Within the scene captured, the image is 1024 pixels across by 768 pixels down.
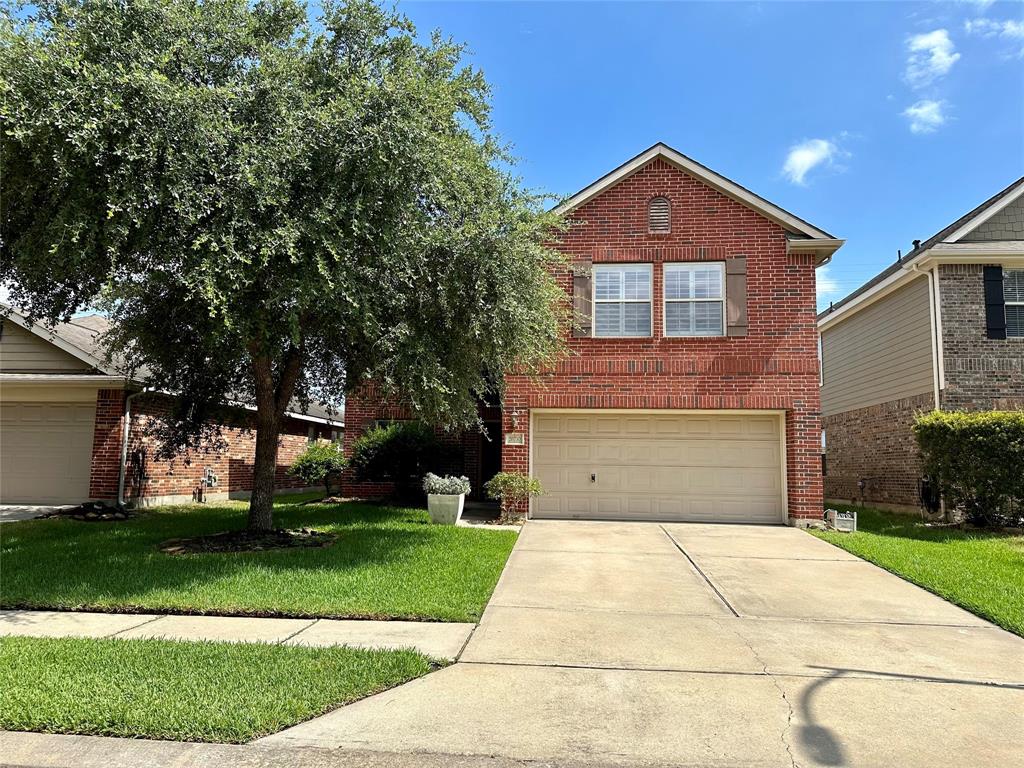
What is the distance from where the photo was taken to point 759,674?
4.96m

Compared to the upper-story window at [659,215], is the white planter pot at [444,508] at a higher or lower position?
lower

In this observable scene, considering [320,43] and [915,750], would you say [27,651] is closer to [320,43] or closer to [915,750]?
Result: [915,750]

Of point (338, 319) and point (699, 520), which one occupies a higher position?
point (338, 319)

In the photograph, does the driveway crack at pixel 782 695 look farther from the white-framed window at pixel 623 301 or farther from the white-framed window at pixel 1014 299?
the white-framed window at pixel 1014 299

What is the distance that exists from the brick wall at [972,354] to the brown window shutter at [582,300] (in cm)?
751

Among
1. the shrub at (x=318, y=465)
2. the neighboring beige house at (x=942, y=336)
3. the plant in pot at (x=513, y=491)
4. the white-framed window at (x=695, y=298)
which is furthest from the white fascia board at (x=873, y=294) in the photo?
the shrub at (x=318, y=465)

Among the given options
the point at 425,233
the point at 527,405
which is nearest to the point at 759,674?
the point at 425,233

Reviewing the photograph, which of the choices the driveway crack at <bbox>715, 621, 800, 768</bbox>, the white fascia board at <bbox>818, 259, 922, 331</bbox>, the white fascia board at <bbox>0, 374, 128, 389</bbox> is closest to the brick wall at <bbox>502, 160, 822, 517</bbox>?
the white fascia board at <bbox>818, 259, 922, 331</bbox>

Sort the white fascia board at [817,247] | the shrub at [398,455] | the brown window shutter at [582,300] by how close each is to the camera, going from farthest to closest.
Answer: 1. the shrub at [398,455]
2. the brown window shutter at [582,300]
3. the white fascia board at [817,247]

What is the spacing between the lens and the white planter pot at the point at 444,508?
478 inches

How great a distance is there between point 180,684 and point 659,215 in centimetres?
1164

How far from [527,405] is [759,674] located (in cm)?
851

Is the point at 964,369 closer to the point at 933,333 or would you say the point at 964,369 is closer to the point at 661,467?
→ the point at 933,333

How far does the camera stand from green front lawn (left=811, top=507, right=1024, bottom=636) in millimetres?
7051
